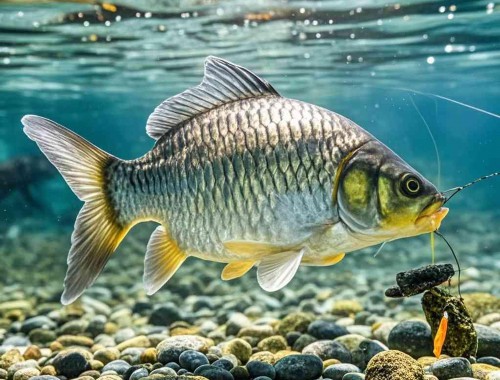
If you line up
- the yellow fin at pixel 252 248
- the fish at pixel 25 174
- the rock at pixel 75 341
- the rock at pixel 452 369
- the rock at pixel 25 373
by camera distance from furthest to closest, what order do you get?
the fish at pixel 25 174
the rock at pixel 75 341
the rock at pixel 25 373
the rock at pixel 452 369
the yellow fin at pixel 252 248

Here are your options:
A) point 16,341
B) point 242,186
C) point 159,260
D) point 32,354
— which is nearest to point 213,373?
point 159,260

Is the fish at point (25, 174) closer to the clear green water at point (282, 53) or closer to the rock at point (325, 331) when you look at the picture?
the clear green water at point (282, 53)

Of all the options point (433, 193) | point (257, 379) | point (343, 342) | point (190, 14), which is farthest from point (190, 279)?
point (433, 193)

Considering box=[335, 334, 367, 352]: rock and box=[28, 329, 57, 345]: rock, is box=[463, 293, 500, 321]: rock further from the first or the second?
box=[28, 329, 57, 345]: rock

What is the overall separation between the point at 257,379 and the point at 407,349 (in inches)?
67.8

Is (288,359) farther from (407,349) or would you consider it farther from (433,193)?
(433,193)

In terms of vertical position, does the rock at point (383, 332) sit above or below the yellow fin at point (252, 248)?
below

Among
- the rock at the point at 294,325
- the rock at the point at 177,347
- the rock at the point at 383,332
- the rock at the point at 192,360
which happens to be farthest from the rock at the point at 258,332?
the rock at the point at 192,360

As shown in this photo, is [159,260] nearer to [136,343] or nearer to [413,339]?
[136,343]

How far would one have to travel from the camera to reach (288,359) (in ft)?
15.8

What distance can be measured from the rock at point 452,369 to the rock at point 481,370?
0.11 meters

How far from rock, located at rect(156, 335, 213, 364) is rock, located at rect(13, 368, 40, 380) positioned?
3.64 feet

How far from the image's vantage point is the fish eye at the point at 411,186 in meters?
3.33

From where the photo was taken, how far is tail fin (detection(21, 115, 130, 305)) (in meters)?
3.94
